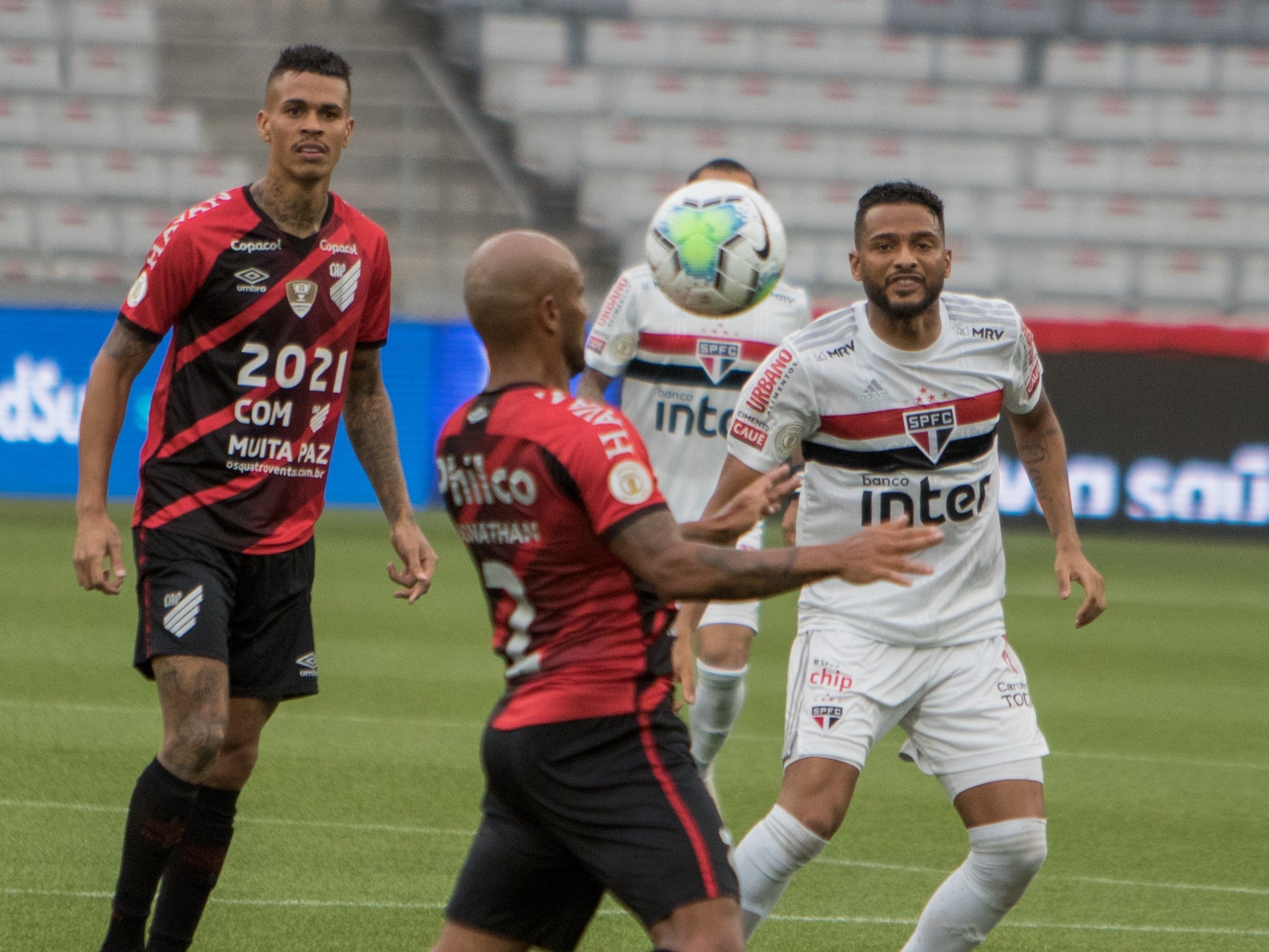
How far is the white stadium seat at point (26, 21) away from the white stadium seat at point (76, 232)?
2.87 m

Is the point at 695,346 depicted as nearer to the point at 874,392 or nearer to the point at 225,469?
the point at 874,392

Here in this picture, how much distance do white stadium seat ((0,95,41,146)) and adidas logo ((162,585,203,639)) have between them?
1655 centimetres

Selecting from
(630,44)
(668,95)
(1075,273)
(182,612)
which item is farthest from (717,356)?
(630,44)

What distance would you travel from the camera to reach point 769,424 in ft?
14.6

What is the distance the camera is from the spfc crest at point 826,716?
14.2 ft

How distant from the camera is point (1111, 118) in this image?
19938 millimetres

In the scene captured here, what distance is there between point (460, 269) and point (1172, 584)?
8.43 metres

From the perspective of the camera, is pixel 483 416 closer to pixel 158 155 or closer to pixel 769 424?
pixel 769 424

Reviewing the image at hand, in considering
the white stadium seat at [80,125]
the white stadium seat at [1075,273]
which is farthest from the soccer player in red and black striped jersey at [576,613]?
the white stadium seat at [80,125]

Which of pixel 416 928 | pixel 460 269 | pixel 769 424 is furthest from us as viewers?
pixel 460 269

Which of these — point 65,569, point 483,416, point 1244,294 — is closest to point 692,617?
point 483,416

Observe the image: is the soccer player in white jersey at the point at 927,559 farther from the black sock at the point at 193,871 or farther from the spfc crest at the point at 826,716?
the black sock at the point at 193,871

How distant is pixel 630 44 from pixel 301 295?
16578 mm

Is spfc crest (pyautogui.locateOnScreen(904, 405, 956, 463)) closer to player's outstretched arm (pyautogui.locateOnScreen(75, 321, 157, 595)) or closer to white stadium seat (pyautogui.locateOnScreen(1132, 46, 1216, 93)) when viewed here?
player's outstretched arm (pyautogui.locateOnScreen(75, 321, 157, 595))
